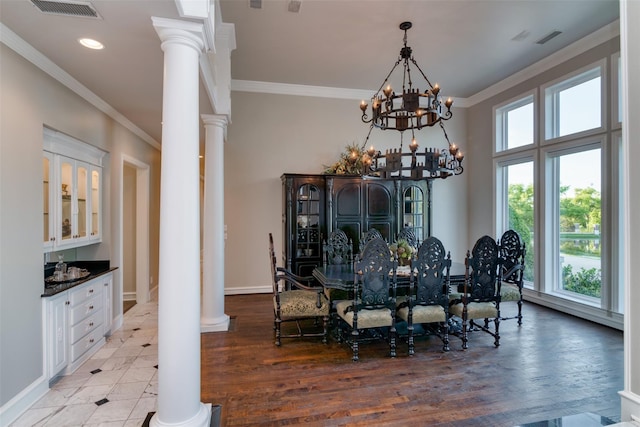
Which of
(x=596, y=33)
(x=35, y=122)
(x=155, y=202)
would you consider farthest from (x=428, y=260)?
(x=155, y=202)

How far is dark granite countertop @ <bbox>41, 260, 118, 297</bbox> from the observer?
9.16 ft

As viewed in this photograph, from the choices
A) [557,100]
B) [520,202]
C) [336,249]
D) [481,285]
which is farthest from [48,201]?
[557,100]

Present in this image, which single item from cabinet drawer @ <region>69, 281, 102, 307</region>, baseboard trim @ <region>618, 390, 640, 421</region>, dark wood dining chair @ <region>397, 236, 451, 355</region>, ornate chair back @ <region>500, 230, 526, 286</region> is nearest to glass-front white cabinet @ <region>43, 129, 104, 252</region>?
cabinet drawer @ <region>69, 281, 102, 307</region>

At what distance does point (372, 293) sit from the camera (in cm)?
324

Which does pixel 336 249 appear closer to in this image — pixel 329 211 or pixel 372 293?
pixel 329 211

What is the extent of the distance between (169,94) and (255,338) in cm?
289

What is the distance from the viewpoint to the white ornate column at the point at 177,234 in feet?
6.34

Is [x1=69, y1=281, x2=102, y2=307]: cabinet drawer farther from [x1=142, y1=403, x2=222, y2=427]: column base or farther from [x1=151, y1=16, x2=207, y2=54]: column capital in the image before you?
[x1=151, y1=16, x2=207, y2=54]: column capital

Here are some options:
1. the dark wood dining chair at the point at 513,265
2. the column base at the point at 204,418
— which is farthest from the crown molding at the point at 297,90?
the column base at the point at 204,418

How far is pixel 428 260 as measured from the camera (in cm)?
333

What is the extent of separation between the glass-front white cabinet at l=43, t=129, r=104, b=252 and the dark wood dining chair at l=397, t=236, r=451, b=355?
3493 millimetres

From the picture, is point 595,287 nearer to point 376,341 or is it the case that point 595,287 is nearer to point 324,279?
point 376,341

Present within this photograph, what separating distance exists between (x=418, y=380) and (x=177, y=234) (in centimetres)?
240

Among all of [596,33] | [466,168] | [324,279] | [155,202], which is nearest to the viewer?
[324,279]
